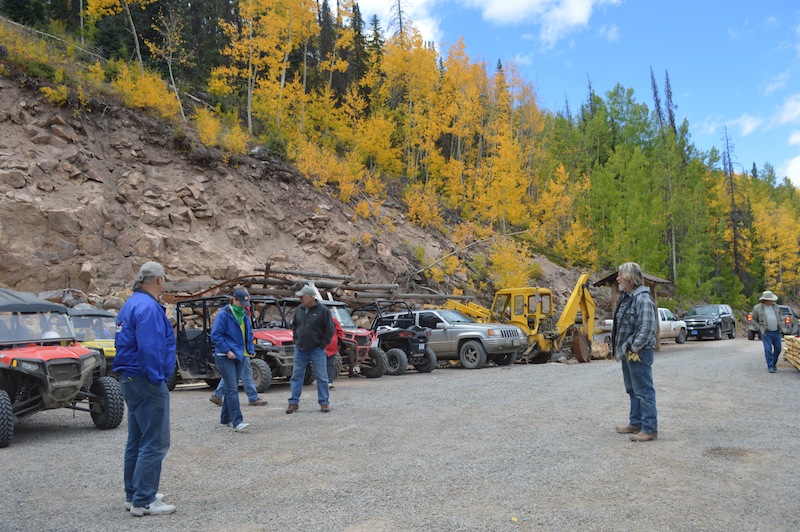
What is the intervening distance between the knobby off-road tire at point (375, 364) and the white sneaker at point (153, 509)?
438 inches

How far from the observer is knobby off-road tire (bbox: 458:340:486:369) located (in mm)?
17938

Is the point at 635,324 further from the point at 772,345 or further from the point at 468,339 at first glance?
the point at 468,339

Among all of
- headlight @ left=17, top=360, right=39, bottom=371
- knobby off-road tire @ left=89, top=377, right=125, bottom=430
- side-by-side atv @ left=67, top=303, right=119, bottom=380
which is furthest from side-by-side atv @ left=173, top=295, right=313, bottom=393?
headlight @ left=17, top=360, right=39, bottom=371

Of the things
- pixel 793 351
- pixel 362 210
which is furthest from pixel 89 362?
pixel 362 210

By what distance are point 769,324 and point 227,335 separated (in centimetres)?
1212

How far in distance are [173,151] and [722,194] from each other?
184 feet

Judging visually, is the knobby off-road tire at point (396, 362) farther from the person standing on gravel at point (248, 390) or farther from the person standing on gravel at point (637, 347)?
the person standing on gravel at point (637, 347)

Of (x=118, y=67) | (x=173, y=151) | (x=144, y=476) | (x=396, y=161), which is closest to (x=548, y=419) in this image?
(x=144, y=476)

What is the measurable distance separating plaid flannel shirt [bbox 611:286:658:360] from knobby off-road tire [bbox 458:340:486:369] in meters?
11.0

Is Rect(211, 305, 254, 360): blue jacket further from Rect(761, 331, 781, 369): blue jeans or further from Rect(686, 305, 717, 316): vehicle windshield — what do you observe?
Rect(686, 305, 717, 316): vehicle windshield

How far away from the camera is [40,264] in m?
18.6

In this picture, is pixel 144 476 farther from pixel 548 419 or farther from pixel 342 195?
pixel 342 195

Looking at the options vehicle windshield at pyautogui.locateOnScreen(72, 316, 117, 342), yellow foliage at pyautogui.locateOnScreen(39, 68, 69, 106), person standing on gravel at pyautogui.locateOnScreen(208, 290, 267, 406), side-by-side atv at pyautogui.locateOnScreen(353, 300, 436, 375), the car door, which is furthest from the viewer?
yellow foliage at pyautogui.locateOnScreen(39, 68, 69, 106)

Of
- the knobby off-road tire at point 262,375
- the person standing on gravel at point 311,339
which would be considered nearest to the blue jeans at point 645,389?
the person standing on gravel at point 311,339
